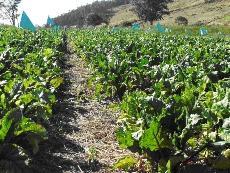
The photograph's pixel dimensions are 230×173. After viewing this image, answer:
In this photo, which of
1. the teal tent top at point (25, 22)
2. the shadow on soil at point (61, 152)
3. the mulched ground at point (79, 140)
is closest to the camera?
the shadow on soil at point (61, 152)

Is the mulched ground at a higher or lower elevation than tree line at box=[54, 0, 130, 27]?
lower

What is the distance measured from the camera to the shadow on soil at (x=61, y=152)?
471 centimetres

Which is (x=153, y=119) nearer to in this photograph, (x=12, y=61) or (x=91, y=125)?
(x=91, y=125)

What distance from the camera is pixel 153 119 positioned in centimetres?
418

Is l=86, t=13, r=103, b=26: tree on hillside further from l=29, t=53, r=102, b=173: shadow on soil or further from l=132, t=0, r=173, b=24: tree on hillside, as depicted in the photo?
l=29, t=53, r=102, b=173: shadow on soil

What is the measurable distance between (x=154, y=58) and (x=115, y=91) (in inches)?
101

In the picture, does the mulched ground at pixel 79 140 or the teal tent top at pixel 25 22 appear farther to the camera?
the teal tent top at pixel 25 22

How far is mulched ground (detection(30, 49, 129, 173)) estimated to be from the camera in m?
4.83

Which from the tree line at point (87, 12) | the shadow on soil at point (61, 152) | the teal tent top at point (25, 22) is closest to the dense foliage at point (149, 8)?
the teal tent top at point (25, 22)

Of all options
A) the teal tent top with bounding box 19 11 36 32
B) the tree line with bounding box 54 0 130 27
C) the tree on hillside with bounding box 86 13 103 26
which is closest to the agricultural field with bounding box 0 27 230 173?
the teal tent top with bounding box 19 11 36 32

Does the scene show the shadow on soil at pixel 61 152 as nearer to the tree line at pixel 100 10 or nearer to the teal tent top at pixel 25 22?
the teal tent top at pixel 25 22

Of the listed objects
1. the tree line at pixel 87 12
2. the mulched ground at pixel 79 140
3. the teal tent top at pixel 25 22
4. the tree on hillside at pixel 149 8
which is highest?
the tree line at pixel 87 12

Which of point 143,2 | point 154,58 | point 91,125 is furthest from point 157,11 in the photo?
point 91,125

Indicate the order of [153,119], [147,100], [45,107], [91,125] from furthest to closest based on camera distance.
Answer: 1. [91,125]
2. [45,107]
3. [147,100]
4. [153,119]
